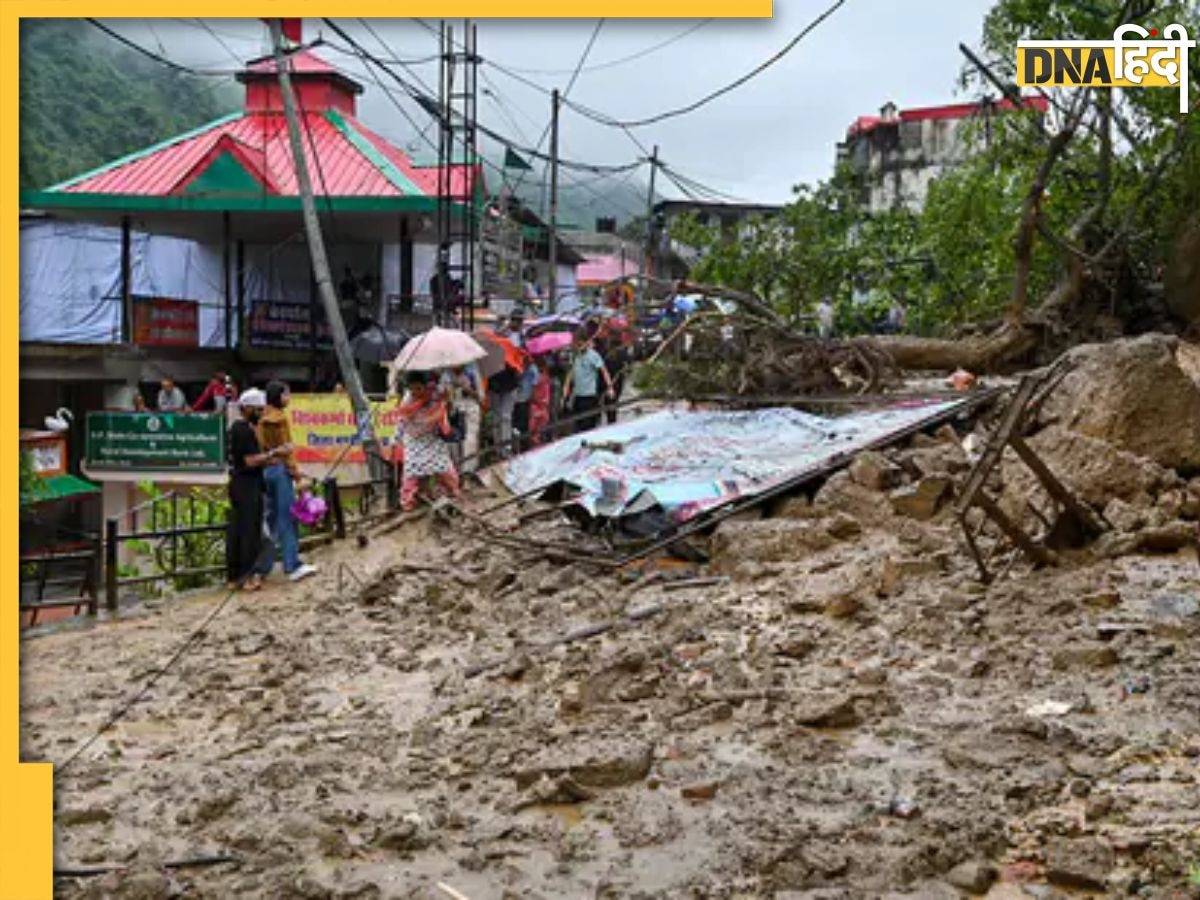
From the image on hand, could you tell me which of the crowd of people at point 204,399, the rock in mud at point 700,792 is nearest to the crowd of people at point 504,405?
the crowd of people at point 204,399

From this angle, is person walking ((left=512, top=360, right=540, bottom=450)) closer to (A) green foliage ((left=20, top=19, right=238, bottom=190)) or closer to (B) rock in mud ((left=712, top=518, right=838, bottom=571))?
(A) green foliage ((left=20, top=19, right=238, bottom=190))

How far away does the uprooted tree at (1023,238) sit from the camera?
44.2 feet

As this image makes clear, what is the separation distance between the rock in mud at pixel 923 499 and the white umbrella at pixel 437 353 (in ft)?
14.8

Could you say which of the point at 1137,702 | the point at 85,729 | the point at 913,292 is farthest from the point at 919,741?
the point at 913,292

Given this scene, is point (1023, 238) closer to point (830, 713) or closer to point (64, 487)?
point (830, 713)

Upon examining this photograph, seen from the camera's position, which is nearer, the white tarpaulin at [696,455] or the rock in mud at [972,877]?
the rock in mud at [972,877]

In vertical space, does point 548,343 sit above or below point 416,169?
below

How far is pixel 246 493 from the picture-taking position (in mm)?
9500

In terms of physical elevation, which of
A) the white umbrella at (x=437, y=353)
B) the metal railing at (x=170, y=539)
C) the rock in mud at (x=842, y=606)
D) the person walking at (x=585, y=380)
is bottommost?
the metal railing at (x=170, y=539)

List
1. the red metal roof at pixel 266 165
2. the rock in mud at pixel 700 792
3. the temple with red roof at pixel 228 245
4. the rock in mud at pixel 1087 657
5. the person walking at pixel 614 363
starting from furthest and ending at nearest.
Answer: the red metal roof at pixel 266 165 → the temple with red roof at pixel 228 245 → the person walking at pixel 614 363 → the rock in mud at pixel 1087 657 → the rock in mud at pixel 700 792

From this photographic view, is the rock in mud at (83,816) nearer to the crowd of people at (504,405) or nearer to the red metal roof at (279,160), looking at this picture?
the crowd of people at (504,405)

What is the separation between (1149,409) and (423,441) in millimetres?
5954

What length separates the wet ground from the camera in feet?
14.6

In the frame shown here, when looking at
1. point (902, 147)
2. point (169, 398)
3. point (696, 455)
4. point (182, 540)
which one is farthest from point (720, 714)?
point (902, 147)
